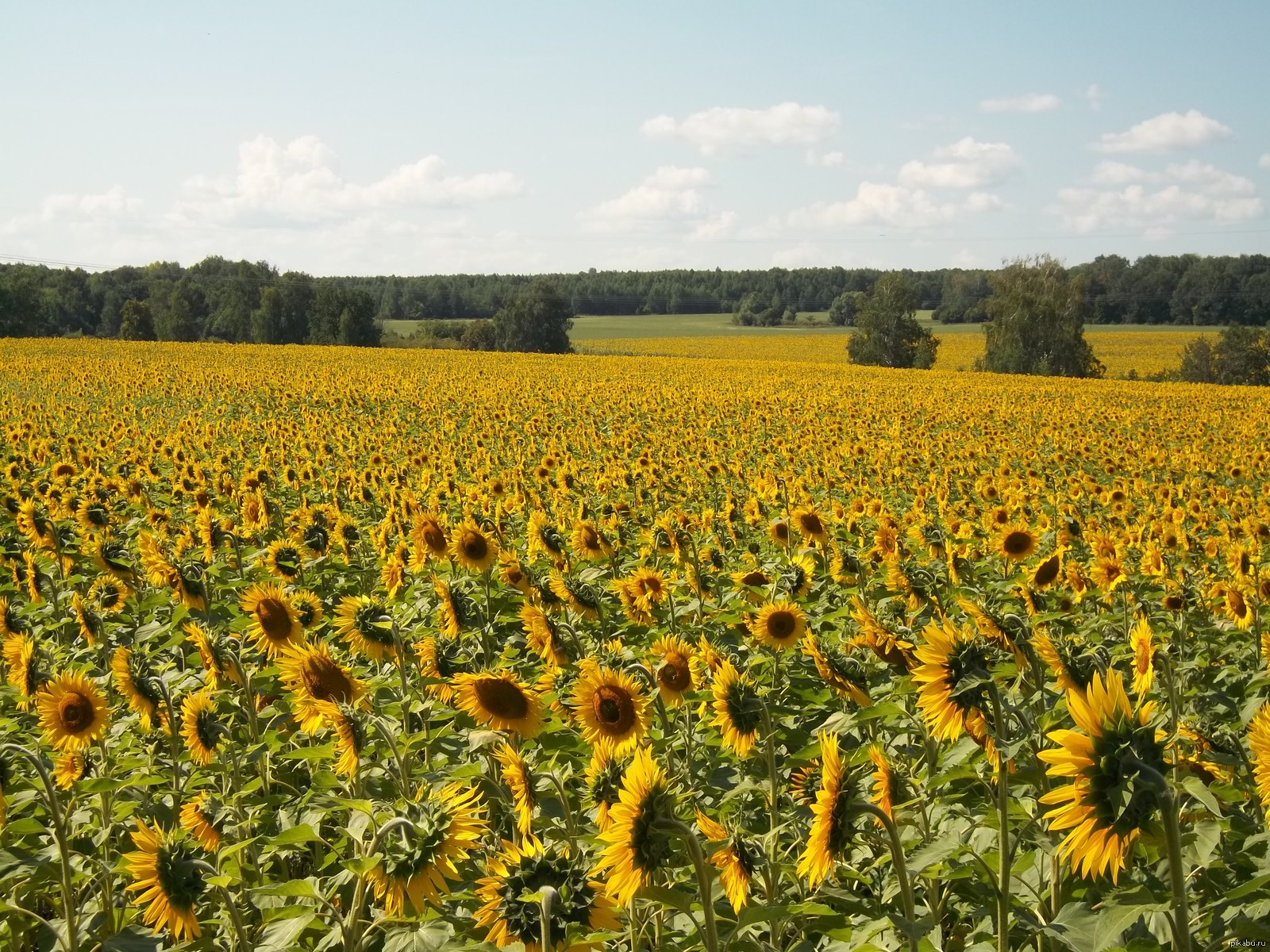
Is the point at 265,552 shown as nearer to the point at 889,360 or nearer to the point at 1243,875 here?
the point at 1243,875

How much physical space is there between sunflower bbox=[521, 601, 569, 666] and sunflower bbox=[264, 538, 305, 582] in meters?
1.93

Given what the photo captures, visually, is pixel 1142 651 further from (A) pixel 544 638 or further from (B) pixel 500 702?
(A) pixel 544 638

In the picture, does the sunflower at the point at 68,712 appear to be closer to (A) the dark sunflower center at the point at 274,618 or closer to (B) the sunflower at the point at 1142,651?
(A) the dark sunflower center at the point at 274,618

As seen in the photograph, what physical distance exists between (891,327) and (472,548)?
2234 inches

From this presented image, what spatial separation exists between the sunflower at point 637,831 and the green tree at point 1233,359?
5297 cm

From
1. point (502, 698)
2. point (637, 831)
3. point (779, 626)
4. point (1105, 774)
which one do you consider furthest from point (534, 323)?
point (1105, 774)

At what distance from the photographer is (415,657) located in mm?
4645

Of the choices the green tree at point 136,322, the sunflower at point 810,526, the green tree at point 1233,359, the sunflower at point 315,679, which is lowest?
the sunflower at point 315,679

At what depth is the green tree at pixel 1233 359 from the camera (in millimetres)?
48531

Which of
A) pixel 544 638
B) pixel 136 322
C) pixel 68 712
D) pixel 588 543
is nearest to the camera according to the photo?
pixel 68 712

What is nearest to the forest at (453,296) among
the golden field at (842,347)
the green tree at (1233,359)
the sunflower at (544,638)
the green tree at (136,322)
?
the green tree at (136,322)

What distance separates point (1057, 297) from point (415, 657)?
2293 inches

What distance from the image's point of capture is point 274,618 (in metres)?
4.01

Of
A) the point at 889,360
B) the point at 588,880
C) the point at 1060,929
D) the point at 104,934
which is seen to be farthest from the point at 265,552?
the point at 889,360
